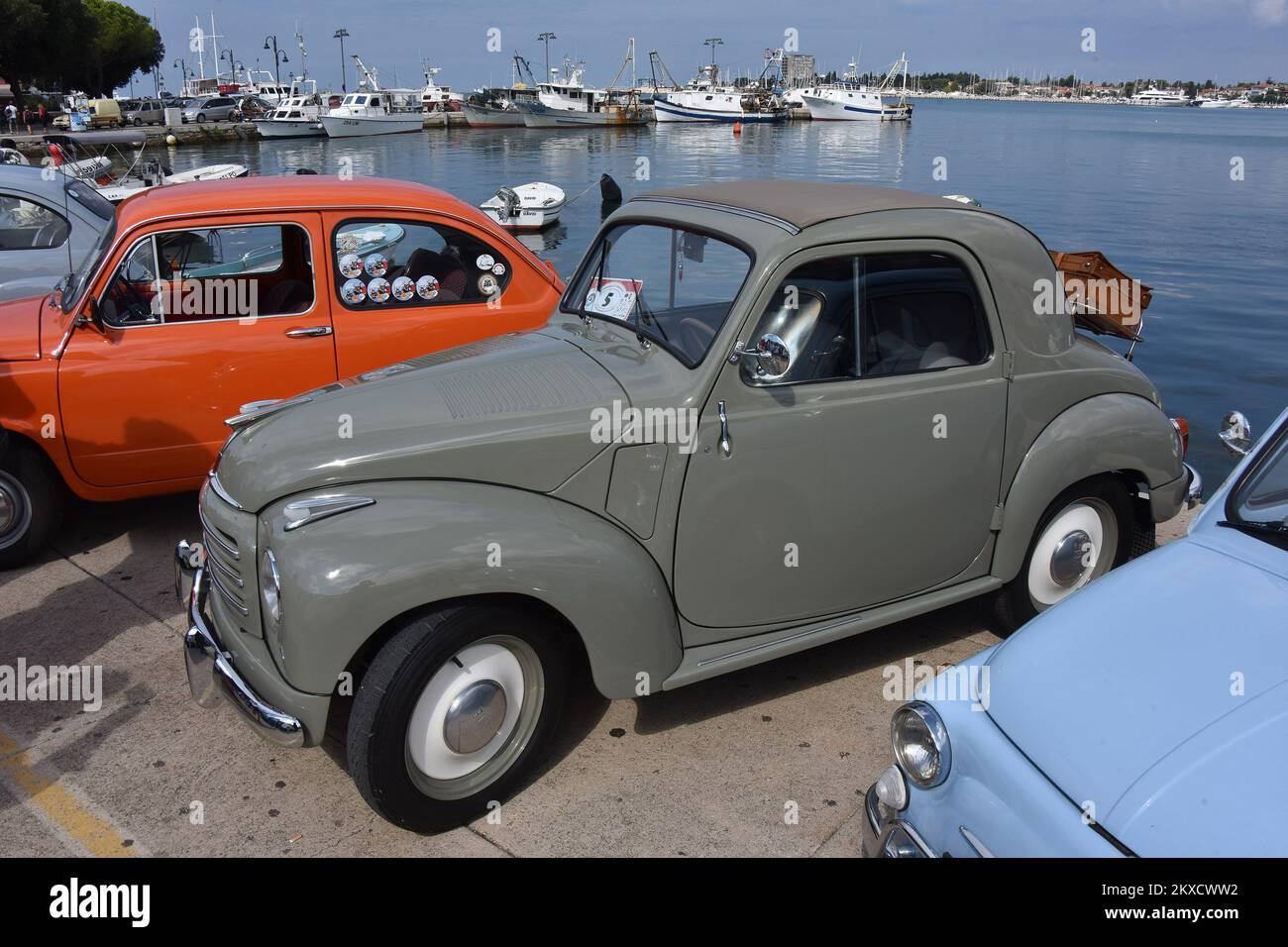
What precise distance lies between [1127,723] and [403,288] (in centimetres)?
461

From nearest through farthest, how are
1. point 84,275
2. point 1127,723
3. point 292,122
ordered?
point 1127,723 → point 84,275 → point 292,122

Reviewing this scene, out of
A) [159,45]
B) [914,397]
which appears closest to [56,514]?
[914,397]

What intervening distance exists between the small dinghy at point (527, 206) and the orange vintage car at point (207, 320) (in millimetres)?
17383

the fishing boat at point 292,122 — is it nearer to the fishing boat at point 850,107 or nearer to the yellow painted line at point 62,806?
the fishing boat at point 850,107

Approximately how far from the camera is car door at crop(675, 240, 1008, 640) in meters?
3.51

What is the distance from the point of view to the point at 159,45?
93.3 meters

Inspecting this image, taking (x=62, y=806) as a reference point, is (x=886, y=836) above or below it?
above

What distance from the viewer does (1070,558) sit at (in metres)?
4.50

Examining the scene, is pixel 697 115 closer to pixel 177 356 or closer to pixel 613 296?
pixel 177 356

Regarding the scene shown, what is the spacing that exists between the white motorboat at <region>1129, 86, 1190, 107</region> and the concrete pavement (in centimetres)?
20227

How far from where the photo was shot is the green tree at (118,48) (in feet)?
253

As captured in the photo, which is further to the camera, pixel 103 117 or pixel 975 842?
pixel 103 117

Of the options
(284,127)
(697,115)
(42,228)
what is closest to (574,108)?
(697,115)
